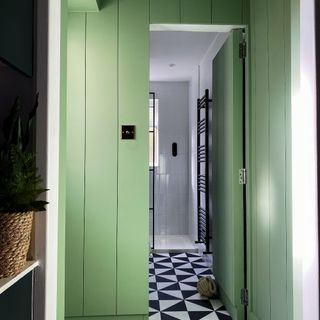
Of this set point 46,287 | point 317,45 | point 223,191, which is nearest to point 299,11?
point 317,45

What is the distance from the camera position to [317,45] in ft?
4.14

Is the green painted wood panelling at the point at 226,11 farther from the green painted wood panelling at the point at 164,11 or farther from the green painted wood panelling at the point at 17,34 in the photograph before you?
the green painted wood panelling at the point at 17,34

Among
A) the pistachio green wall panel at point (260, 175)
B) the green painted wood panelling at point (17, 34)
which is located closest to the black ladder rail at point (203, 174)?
the pistachio green wall panel at point (260, 175)

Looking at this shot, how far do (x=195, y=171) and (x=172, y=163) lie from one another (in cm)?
60

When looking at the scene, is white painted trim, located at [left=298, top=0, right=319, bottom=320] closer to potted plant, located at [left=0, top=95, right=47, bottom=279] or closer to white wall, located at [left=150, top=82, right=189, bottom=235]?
potted plant, located at [left=0, top=95, right=47, bottom=279]

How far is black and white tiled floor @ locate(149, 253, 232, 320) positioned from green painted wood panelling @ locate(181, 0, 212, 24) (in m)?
2.19

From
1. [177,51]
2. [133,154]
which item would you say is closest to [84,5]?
[133,154]

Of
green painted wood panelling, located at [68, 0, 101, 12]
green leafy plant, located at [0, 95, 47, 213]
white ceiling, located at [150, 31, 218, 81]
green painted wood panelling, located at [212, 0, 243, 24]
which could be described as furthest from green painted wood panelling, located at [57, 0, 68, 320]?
white ceiling, located at [150, 31, 218, 81]

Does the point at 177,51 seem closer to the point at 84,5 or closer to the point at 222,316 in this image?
the point at 84,5

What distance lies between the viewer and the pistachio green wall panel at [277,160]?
1817 millimetres

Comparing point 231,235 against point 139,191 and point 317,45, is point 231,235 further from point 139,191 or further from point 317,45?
point 317,45

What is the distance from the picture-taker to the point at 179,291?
311 cm

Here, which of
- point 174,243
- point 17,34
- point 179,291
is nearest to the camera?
point 17,34

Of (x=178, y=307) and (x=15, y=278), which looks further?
(x=178, y=307)
